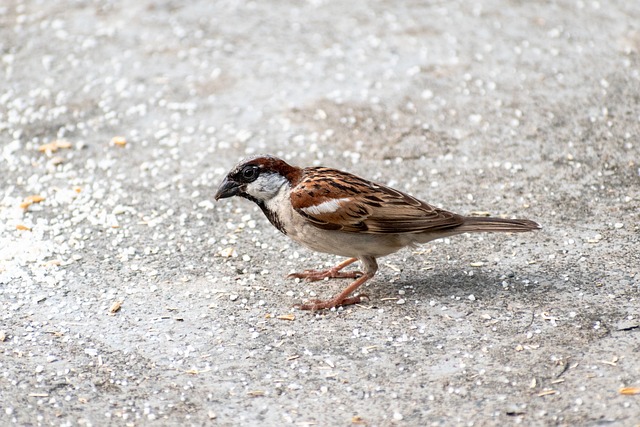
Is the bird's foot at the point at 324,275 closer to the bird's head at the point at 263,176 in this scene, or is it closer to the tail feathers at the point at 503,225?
the bird's head at the point at 263,176

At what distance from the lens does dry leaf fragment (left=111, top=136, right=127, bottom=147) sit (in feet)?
22.8

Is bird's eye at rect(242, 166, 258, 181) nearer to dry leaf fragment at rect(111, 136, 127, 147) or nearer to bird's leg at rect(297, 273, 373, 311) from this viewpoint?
bird's leg at rect(297, 273, 373, 311)

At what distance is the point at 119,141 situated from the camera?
22.9 feet

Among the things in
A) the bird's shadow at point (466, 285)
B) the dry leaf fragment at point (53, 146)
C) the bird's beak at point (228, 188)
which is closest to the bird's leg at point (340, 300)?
the bird's shadow at point (466, 285)

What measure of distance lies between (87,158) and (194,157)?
0.82 meters

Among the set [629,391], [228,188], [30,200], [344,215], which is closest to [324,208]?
[344,215]

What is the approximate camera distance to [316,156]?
6.69 metres

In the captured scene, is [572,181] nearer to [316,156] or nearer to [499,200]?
[499,200]

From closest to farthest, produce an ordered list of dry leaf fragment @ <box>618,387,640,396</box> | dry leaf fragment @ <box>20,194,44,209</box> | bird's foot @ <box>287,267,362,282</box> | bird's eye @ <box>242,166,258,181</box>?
dry leaf fragment @ <box>618,387,640,396</box> → bird's eye @ <box>242,166,258,181</box> → bird's foot @ <box>287,267,362,282</box> → dry leaf fragment @ <box>20,194,44,209</box>

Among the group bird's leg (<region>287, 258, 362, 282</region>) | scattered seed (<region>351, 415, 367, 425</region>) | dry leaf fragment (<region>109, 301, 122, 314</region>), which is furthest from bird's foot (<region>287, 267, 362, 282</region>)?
scattered seed (<region>351, 415, 367, 425</region>)

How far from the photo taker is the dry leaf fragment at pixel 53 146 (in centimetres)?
690

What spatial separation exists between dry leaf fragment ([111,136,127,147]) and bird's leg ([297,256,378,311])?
2697 mm

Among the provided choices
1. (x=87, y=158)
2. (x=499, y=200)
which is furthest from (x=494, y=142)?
(x=87, y=158)

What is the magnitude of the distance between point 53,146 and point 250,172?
2588mm
